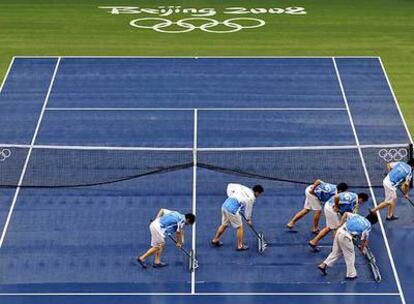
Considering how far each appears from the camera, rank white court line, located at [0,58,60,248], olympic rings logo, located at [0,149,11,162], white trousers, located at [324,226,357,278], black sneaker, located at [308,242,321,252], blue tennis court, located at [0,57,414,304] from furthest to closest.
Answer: olympic rings logo, located at [0,149,11,162], white court line, located at [0,58,60,248], black sneaker, located at [308,242,321,252], blue tennis court, located at [0,57,414,304], white trousers, located at [324,226,357,278]

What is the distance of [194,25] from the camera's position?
137 feet

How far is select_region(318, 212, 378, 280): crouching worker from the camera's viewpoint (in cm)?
2533

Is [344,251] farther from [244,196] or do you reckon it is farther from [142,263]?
[142,263]

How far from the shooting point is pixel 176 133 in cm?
3312

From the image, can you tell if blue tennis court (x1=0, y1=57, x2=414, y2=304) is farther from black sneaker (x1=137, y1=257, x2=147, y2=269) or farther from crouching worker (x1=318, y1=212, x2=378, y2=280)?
crouching worker (x1=318, y1=212, x2=378, y2=280)

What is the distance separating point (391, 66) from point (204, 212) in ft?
39.8

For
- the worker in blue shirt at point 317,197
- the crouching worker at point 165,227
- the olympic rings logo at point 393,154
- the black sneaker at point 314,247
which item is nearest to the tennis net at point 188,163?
the olympic rings logo at point 393,154

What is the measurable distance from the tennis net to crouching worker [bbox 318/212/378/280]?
4.28m

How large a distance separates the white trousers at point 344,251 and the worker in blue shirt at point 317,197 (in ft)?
5.41

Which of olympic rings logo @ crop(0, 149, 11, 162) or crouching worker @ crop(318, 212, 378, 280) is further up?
crouching worker @ crop(318, 212, 378, 280)

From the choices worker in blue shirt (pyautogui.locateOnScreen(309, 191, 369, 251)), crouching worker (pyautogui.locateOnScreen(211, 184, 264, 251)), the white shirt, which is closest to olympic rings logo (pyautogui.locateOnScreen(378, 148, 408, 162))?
worker in blue shirt (pyautogui.locateOnScreen(309, 191, 369, 251))

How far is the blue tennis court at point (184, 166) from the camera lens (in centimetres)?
2591

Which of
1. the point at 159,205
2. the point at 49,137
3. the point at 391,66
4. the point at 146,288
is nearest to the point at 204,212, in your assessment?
the point at 159,205

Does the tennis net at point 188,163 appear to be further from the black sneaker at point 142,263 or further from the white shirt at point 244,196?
the black sneaker at point 142,263
